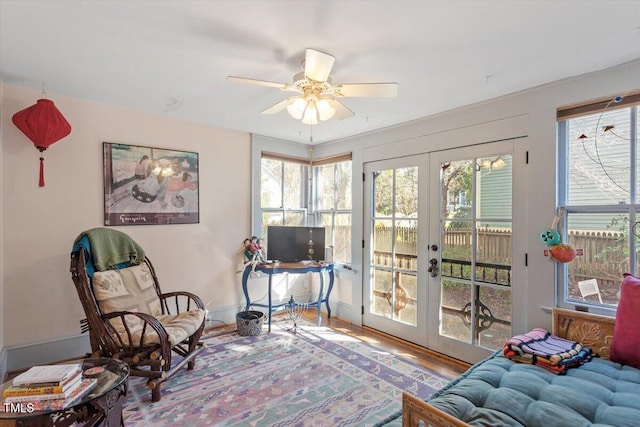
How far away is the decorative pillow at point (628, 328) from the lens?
6.04 ft

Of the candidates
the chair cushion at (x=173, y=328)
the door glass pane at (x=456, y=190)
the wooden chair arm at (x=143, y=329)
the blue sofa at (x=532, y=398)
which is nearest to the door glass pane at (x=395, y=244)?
the door glass pane at (x=456, y=190)

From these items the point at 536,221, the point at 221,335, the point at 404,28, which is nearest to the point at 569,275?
the point at 536,221

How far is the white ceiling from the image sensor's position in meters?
1.62

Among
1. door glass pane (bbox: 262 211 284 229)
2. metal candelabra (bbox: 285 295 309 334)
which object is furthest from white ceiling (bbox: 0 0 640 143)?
metal candelabra (bbox: 285 295 309 334)

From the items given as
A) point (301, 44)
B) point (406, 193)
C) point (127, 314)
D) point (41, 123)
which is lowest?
point (127, 314)

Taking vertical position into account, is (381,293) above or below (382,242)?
below

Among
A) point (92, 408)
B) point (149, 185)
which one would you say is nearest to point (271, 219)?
point (149, 185)

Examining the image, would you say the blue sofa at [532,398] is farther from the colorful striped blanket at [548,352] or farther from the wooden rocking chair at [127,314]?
the wooden rocking chair at [127,314]

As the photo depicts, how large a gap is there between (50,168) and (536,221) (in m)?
4.16

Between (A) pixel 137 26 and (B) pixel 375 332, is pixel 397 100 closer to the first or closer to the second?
(A) pixel 137 26

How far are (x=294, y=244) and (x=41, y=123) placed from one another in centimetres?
268

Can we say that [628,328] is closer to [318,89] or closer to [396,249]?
[396,249]

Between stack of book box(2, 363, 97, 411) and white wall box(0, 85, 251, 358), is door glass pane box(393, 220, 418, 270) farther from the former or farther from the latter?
stack of book box(2, 363, 97, 411)

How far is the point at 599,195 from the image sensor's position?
7.42 feet
